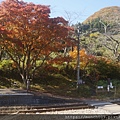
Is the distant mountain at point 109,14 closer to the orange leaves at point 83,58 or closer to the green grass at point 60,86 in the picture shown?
the orange leaves at point 83,58

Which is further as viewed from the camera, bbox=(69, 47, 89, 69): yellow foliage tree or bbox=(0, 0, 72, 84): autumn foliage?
bbox=(69, 47, 89, 69): yellow foliage tree

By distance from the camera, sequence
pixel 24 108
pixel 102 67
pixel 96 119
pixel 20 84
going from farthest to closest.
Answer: pixel 102 67 → pixel 20 84 → pixel 24 108 → pixel 96 119

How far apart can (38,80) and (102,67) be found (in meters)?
7.61

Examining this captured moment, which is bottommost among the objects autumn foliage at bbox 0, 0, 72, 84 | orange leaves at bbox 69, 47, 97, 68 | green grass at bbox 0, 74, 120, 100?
green grass at bbox 0, 74, 120, 100

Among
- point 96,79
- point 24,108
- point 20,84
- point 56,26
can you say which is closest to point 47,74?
point 20,84


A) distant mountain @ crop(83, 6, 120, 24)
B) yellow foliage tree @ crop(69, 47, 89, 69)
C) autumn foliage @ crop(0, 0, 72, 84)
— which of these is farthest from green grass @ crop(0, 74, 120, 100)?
distant mountain @ crop(83, 6, 120, 24)

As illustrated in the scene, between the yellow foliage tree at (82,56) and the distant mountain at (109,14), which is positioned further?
the distant mountain at (109,14)

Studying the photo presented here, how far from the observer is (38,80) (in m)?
20.9

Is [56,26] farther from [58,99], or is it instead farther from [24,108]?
[24,108]

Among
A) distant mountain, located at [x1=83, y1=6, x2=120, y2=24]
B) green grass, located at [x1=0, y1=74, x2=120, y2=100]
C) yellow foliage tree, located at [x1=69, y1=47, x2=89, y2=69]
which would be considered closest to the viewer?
green grass, located at [x1=0, y1=74, x2=120, y2=100]

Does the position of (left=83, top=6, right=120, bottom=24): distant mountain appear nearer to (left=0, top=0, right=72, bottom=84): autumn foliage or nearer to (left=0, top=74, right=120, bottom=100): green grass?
(left=0, top=74, right=120, bottom=100): green grass

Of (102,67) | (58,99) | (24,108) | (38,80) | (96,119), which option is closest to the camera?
(96,119)

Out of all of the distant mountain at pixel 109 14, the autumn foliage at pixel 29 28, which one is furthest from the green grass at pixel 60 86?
the distant mountain at pixel 109 14

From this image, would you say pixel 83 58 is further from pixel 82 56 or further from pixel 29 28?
pixel 29 28
